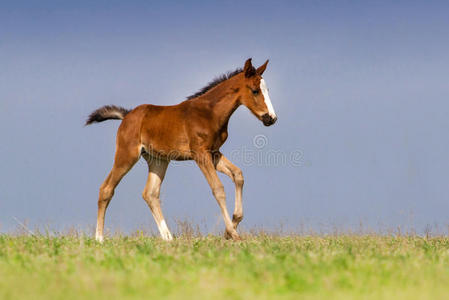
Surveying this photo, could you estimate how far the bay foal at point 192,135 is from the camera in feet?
35.4

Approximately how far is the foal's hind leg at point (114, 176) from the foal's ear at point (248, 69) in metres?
2.65

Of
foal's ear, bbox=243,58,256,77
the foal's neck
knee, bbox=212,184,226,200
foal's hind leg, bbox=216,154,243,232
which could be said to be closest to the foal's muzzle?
the foal's neck

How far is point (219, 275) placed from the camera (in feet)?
19.3

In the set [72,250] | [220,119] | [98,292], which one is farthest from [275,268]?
[220,119]

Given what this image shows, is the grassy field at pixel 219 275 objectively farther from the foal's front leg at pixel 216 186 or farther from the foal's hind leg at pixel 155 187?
the foal's hind leg at pixel 155 187

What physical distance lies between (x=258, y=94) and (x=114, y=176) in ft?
11.0

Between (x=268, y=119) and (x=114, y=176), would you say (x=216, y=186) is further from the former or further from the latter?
(x=114, y=176)

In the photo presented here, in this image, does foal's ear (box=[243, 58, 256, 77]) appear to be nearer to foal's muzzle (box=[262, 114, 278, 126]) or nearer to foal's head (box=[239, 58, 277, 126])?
foal's head (box=[239, 58, 277, 126])

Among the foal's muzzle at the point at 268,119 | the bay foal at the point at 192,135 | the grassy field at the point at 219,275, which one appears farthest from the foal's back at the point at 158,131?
the grassy field at the point at 219,275

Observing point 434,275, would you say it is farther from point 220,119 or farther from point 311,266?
point 220,119

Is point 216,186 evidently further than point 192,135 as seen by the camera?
No

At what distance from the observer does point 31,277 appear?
5.95 meters

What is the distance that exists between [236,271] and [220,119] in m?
5.33

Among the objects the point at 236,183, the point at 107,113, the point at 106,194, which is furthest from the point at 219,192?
the point at 107,113
